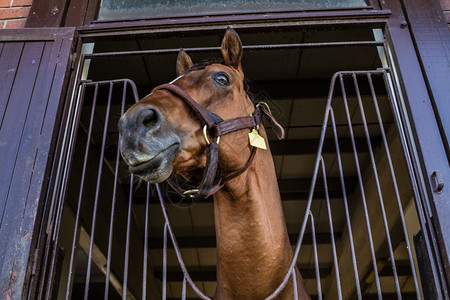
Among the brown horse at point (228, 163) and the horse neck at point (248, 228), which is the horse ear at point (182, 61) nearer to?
the brown horse at point (228, 163)

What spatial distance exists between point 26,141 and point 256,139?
1.07 metres

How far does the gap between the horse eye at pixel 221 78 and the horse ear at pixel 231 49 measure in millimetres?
218

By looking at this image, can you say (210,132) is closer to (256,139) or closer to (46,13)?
(256,139)

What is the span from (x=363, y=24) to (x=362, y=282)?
4.62 metres

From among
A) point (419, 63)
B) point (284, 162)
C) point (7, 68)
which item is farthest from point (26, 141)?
point (284, 162)

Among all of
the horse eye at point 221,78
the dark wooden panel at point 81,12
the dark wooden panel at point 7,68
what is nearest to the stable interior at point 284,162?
the dark wooden panel at point 81,12

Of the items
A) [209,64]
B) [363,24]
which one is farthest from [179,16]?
[363,24]

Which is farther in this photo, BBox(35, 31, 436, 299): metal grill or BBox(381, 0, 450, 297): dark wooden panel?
BBox(35, 31, 436, 299): metal grill

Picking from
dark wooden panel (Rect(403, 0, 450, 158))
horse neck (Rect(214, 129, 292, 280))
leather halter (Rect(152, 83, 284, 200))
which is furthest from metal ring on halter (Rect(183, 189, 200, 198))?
dark wooden panel (Rect(403, 0, 450, 158))

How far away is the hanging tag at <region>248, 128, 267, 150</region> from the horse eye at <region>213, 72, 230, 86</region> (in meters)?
0.25

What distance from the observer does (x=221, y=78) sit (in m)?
2.13

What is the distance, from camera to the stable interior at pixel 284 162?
11.9ft

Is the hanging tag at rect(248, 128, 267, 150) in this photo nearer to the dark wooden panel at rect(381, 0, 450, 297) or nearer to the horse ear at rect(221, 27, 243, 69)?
the horse ear at rect(221, 27, 243, 69)

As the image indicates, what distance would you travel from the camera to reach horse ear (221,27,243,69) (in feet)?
7.50
